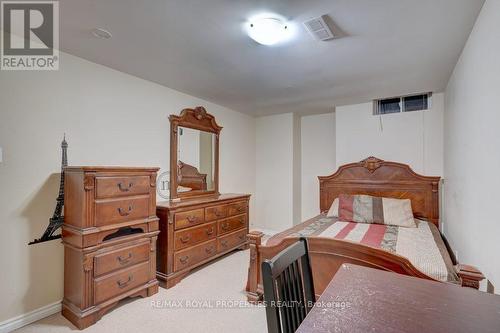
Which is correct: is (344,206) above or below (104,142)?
below

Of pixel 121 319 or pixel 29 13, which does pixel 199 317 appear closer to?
pixel 121 319

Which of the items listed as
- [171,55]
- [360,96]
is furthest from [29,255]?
[360,96]

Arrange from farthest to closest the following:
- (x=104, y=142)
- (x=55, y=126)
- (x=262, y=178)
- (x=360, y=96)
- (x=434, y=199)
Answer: (x=262, y=178) < (x=360, y=96) < (x=434, y=199) < (x=104, y=142) < (x=55, y=126)

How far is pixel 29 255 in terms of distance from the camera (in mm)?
2090

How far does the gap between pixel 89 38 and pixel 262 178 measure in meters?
3.50

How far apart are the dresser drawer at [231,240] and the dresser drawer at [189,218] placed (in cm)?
50

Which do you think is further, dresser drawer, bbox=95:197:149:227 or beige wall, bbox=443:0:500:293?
dresser drawer, bbox=95:197:149:227

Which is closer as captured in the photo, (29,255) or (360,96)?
(29,255)

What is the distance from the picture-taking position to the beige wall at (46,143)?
1.98 meters

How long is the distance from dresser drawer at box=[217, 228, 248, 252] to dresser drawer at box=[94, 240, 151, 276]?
1.12 metres

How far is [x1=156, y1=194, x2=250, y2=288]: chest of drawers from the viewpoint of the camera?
2.73m

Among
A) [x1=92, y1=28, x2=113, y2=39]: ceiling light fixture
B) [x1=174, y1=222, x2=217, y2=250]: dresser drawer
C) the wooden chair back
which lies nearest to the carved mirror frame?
[x1=174, y1=222, x2=217, y2=250]: dresser drawer

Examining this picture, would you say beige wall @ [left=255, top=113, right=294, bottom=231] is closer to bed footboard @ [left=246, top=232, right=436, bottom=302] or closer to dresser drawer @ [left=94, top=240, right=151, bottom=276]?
bed footboard @ [left=246, top=232, right=436, bottom=302]

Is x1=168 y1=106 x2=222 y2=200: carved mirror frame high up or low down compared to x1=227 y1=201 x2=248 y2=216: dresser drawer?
up
